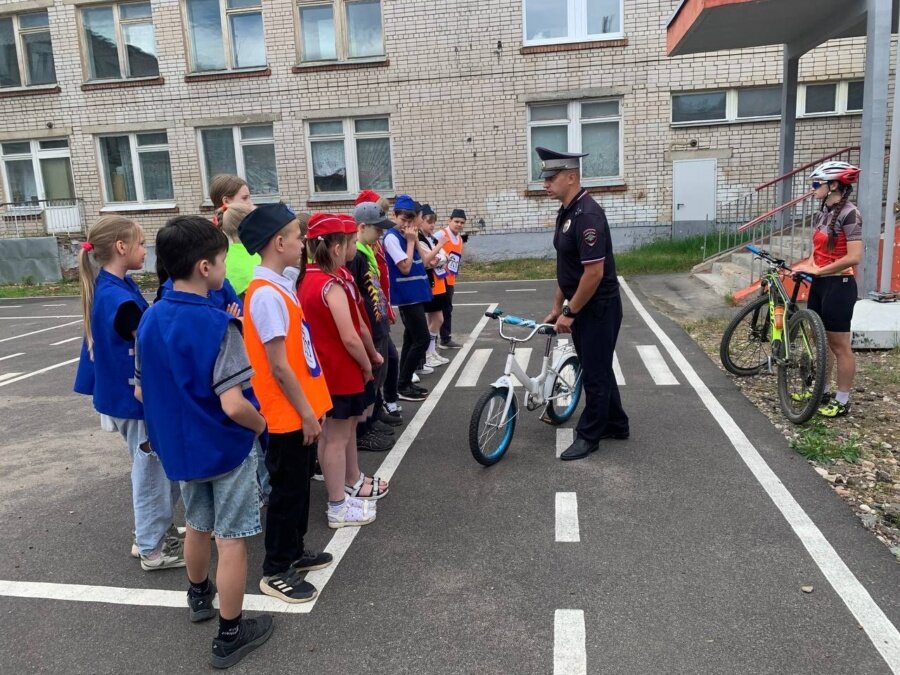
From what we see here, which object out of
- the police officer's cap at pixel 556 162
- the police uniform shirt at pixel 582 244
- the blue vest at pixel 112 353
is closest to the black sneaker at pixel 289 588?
the blue vest at pixel 112 353

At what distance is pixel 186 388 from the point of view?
8.39 ft

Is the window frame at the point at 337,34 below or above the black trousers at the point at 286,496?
above

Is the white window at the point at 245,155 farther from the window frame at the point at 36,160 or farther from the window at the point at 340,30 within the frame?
the window frame at the point at 36,160

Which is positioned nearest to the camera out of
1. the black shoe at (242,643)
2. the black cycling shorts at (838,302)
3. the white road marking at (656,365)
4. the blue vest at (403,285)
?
the black shoe at (242,643)

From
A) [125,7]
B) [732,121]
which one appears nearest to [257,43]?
[125,7]

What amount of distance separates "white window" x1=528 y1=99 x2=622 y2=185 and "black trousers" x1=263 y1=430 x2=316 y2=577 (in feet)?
50.8

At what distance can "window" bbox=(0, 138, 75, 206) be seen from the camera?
2023 cm

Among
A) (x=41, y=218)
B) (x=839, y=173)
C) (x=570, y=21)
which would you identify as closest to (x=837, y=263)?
(x=839, y=173)

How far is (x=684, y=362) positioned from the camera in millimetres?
7398

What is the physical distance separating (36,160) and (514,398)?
68.6 feet

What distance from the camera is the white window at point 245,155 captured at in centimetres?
1895

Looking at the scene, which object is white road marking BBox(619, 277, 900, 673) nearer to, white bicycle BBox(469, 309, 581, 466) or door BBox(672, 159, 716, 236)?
white bicycle BBox(469, 309, 581, 466)

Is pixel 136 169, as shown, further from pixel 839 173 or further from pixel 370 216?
pixel 839 173

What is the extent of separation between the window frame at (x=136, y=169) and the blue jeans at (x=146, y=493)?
17.8 metres
